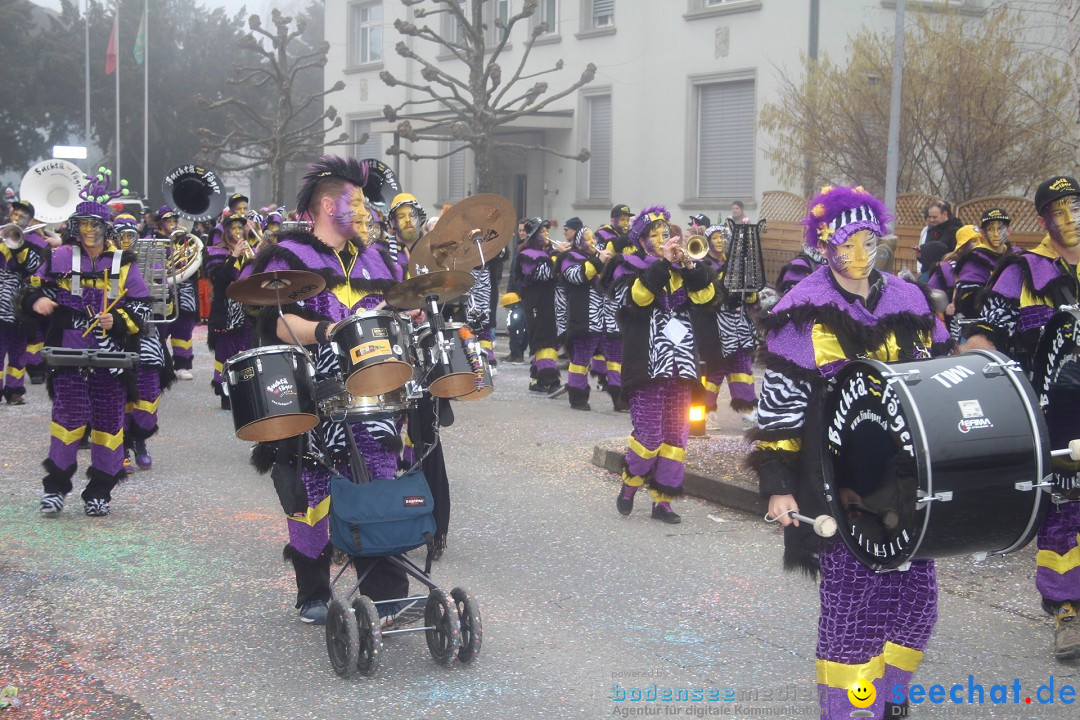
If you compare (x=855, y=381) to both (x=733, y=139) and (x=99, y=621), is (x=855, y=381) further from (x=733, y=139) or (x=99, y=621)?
(x=733, y=139)

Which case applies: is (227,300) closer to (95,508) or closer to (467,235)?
(95,508)

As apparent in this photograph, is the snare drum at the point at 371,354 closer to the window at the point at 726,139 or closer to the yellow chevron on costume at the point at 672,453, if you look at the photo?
the yellow chevron on costume at the point at 672,453

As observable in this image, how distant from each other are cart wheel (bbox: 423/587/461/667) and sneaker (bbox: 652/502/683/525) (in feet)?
9.31

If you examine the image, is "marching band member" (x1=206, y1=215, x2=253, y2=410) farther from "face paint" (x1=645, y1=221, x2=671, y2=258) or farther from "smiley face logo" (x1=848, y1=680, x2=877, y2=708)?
"smiley face logo" (x1=848, y1=680, x2=877, y2=708)

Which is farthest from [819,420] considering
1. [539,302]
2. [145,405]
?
[539,302]

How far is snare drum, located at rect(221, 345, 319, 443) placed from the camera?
17.0ft

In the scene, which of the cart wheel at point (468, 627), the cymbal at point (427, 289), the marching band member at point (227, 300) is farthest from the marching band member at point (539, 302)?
the cart wheel at point (468, 627)

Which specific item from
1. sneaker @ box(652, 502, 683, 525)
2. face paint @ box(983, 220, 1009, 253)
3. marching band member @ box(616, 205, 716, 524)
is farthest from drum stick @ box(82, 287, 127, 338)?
face paint @ box(983, 220, 1009, 253)

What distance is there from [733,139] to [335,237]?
20.2m

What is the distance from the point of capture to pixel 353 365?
4.98 meters

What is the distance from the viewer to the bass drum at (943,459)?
348 cm

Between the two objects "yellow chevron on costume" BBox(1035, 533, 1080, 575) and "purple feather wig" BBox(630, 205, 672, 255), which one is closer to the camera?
"yellow chevron on costume" BBox(1035, 533, 1080, 575)

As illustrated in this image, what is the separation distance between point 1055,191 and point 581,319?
763 centimetres

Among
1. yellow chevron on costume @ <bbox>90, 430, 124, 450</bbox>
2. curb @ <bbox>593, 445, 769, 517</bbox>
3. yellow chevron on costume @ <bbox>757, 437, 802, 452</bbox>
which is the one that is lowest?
curb @ <bbox>593, 445, 769, 517</bbox>
